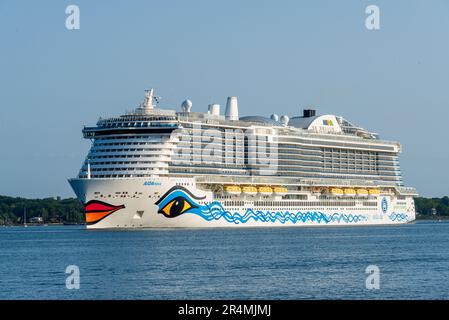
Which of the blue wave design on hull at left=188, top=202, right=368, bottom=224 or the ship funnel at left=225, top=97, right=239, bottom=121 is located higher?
the ship funnel at left=225, top=97, right=239, bottom=121

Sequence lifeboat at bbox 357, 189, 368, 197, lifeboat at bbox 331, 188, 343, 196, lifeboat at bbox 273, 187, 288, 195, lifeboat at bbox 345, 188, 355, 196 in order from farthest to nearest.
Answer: lifeboat at bbox 357, 189, 368, 197, lifeboat at bbox 345, 188, 355, 196, lifeboat at bbox 331, 188, 343, 196, lifeboat at bbox 273, 187, 288, 195

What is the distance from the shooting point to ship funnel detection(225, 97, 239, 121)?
323 ft

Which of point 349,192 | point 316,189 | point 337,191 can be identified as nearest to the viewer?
point 316,189

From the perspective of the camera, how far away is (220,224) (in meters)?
81.7

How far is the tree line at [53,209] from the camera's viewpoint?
575 ft

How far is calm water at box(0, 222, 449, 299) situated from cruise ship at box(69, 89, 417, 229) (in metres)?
9.90

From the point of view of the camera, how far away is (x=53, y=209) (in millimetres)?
180625

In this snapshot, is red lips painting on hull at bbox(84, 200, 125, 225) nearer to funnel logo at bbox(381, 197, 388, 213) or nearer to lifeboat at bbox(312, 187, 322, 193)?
lifeboat at bbox(312, 187, 322, 193)

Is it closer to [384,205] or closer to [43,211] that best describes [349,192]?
[384,205]

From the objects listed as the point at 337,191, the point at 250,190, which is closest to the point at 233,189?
the point at 250,190

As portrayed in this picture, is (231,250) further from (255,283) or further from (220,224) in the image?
(220,224)

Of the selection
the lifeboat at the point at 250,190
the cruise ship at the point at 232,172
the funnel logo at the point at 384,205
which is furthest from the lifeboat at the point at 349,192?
the lifeboat at the point at 250,190

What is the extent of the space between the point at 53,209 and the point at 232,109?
8914 centimetres

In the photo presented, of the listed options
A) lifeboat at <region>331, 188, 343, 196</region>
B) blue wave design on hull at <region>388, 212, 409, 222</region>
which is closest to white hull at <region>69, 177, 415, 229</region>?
lifeboat at <region>331, 188, 343, 196</region>
